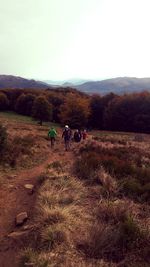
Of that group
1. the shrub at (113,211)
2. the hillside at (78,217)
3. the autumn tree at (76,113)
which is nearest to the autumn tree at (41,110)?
the autumn tree at (76,113)

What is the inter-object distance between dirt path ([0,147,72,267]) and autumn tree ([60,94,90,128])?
198ft

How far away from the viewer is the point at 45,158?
1841 centimetres

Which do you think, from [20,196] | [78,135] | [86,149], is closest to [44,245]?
[20,196]

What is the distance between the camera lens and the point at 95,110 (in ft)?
268

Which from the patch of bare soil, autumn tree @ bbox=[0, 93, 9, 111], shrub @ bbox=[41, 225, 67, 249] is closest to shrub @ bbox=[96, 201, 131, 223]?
shrub @ bbox=[41, 225, 67, 249]

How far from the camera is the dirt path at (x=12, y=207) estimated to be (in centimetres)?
670

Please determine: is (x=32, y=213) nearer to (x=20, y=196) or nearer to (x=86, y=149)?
(x=20, y=196)

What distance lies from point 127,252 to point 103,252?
473mm

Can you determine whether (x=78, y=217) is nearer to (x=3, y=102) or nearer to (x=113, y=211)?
(x=113, y=211)

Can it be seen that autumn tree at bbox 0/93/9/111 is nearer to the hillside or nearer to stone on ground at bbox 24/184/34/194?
the hillside

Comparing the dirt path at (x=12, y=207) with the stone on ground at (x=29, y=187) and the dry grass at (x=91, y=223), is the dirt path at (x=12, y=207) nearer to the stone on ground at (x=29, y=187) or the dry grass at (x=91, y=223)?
the stone on ground at (x=29, y=187)

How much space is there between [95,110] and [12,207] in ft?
240

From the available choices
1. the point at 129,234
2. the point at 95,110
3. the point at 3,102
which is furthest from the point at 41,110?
the point at 129,234

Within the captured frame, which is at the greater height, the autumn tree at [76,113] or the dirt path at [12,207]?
the autumn tree at [76,113]
